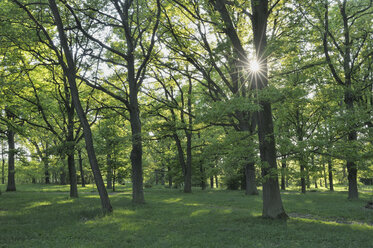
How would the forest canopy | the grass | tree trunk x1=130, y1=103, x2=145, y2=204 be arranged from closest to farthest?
the grass, the forest canopy, tree trunk x1=130, y1=103, x2=145, y2=204

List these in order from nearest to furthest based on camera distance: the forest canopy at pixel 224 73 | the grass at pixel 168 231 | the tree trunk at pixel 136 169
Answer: the grass at pixel 168 231 → the forest canopy at pixel 224 73 → the tree trunk at pixel 136 169

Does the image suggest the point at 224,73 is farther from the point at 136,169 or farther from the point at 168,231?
the point at 168,231

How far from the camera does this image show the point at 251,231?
8656mm

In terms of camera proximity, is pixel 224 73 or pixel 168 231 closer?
pixel 168 231

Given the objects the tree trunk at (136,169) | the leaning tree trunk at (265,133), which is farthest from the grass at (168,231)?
the tree trunk at (136,169)

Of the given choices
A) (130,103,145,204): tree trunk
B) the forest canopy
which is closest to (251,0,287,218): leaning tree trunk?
the forest canopy

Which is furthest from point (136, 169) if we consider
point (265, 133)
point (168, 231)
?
point (265, 133)

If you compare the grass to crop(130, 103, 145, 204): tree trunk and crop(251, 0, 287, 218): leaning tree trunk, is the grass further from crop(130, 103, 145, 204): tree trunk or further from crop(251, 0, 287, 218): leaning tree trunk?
crop(130, 103, 145, 204): tree trunk

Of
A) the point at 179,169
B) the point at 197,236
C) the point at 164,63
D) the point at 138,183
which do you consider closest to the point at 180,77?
the point at 164,63

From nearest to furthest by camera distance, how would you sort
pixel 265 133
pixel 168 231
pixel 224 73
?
pixel 168 231 → pixel 265 133 → pixel 224 73

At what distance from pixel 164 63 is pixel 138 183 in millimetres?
8331

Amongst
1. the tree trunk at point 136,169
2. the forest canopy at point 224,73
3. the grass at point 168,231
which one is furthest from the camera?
the tree trunk at point 136,169

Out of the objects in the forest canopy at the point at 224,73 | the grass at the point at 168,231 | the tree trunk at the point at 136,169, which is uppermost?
the forest canopy at the point at 224,73

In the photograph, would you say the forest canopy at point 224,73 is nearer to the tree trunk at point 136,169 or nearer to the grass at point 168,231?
the tree trunk at point 136,169
